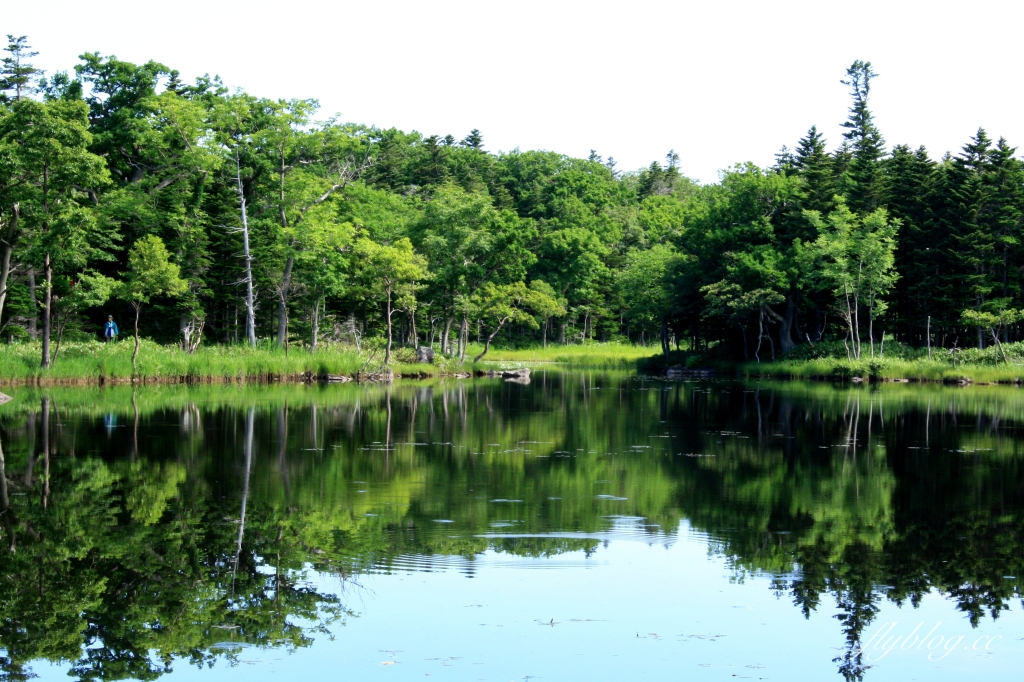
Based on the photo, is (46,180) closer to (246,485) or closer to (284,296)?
(284,296)

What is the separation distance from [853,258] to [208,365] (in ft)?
110

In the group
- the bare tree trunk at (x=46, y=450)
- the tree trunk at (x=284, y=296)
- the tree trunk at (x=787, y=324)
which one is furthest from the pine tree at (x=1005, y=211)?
the bare tree trunk at (x=46, y=450)

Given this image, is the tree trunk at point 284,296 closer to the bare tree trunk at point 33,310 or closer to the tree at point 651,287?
the bare tree trunk at point 33,310

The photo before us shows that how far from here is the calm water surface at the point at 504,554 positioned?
803 centimetres

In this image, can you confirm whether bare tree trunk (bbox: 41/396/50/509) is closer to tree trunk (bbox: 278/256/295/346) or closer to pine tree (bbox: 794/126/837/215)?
tree trunk (bbox: 278/256/295/346)

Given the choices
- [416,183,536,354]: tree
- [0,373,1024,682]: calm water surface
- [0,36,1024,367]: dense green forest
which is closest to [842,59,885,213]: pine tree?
[0,36,1024,367]: dense green forest

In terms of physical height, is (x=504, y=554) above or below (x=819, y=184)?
below

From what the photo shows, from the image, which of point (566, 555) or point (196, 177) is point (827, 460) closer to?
point (566, 555)

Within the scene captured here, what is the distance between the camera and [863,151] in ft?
232

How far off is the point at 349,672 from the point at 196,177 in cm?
4592

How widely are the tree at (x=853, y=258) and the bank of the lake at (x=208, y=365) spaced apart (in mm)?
19170

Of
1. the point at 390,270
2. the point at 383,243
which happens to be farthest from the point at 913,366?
the point at 383,243

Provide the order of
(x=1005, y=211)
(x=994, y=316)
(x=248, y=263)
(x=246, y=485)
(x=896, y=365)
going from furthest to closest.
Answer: (x=1005, y=211)
(x=994, y=316)
(x=896, y=365)
(x=248, y=263)
(x=246, y=485)

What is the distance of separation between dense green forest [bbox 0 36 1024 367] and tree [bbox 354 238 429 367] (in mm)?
118
